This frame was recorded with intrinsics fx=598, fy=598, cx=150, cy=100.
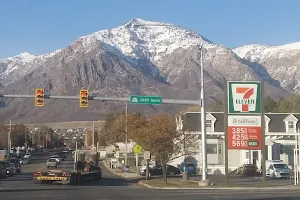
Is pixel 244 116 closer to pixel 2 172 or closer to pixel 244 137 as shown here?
pixel 244 137

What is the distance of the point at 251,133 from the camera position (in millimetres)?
41844

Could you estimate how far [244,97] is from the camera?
1638 inches

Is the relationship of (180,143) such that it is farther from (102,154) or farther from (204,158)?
(102,154)

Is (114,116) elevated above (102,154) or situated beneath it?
elevated above

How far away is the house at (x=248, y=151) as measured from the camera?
225ft

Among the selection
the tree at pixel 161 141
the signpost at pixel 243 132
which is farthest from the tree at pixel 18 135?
the signpost at pixel 243 132

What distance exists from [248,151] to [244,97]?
29.5 metres

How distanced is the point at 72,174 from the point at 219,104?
8671 centimetres

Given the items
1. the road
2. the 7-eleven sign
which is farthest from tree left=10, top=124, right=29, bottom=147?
the road

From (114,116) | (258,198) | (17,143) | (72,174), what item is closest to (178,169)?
(72,174)

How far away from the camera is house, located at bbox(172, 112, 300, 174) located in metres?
68.7

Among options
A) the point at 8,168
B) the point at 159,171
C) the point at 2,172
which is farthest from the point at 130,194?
the point at 159,171

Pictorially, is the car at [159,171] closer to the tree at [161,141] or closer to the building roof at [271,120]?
the building roof at [271,120]

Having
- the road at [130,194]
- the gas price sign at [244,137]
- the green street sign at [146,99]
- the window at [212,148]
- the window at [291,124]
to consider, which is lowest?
the road at [130,194]
